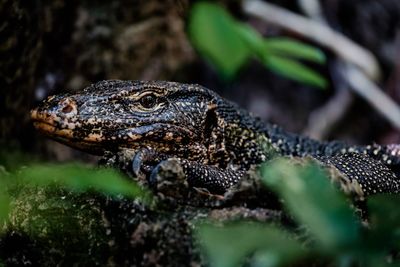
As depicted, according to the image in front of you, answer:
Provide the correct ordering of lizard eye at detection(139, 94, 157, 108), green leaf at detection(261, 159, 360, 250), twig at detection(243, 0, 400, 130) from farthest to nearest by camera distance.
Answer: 1. twig at detection(243, 0, 400, 130)
2. lizard eye at detection(139, 94, 157, 108)
3. green leaf at detection(261, 159, 360, 250)

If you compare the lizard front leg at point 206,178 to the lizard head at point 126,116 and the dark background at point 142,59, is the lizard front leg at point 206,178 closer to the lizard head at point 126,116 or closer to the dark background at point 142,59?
the lizard head at point 126,116

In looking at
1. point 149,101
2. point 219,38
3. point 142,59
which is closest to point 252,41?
point 219,38

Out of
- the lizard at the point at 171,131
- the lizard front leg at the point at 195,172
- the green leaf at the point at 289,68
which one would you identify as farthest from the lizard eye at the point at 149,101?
the green leaf at the point at 289,68

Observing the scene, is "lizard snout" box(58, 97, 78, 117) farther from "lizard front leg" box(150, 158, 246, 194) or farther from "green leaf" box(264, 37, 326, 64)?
"green leaf" box(264, 37, 326, 64)

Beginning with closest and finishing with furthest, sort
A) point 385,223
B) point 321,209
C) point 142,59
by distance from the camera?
1. point 321,209
2. point 385,223
3. point 142,59

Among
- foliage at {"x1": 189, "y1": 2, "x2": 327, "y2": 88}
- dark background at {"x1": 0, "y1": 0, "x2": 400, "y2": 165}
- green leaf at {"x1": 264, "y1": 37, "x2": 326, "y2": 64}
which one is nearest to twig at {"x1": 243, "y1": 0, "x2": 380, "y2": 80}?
dark background at {"x1": 0, "y1": 0, "x2": 400, "y2": 165}

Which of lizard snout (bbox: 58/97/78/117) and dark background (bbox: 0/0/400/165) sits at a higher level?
lizard snout (bbox: 58/97/78/117)

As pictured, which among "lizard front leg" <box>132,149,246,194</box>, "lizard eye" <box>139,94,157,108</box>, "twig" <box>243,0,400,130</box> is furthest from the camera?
"twig" <box>243,0,400,130</box>

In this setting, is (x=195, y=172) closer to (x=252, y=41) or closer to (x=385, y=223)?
(x=385, y=223)

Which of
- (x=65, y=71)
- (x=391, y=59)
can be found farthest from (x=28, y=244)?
(x=391, y=59)
